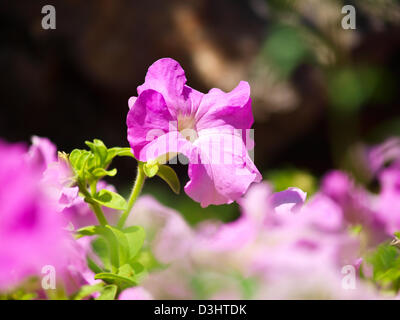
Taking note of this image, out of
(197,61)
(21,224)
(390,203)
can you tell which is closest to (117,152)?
(21,224)

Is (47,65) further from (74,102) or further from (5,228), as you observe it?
(5,228)

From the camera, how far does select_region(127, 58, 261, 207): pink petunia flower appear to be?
0.30 meters

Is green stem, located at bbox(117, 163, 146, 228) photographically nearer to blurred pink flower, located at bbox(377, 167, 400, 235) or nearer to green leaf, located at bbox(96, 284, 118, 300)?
green leaf, located at bbox(96, 284, 118, 300)

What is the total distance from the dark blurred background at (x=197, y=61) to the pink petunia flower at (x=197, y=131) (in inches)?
71.4

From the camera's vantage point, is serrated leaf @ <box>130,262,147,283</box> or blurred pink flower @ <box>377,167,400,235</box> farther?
blurred pink flower @ <box>377,167,400,235</box>

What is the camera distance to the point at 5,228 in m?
0.17

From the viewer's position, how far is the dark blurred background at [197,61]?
91.2 inches

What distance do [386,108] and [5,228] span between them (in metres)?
2.85

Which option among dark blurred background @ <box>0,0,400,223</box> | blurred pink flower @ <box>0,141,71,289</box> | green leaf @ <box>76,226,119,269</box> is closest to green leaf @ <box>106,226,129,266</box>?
green leaf @ <box>76,226,119,269</box>

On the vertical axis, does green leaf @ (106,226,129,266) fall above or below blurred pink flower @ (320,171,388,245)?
below

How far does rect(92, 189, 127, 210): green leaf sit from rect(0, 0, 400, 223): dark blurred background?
1.82 meters

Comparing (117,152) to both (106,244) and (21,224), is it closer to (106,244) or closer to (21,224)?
(106,244)

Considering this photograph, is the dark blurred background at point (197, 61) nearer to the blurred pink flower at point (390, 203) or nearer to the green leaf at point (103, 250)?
the blurred pink flower at point (390, 203)

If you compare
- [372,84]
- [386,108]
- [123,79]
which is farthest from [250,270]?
[386,108]
